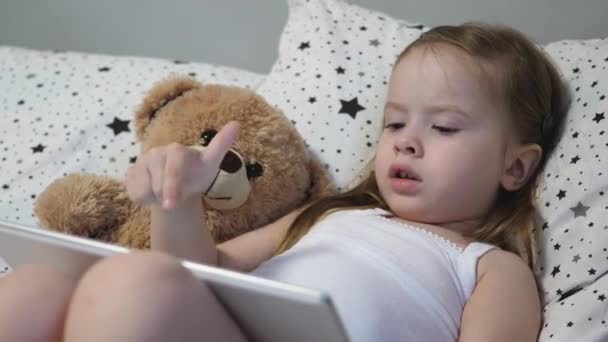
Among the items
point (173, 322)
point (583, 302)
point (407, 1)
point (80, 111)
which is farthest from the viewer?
point (407, 1)

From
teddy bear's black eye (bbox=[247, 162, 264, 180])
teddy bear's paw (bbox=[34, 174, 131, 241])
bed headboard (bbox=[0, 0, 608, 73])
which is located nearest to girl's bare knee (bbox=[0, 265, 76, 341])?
teddy bear's paw (bbox=[34, 174, 131, 241])

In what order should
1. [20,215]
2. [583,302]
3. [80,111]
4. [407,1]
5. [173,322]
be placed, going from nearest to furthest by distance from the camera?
1. [173,322]
2. [583,302]
3. [20,215]
4. [80,111]
5. [407,1]

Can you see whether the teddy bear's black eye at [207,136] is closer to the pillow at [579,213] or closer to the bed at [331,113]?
the bed at [331,113]

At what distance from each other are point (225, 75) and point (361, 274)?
64 cm

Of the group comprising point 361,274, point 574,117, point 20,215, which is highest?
point 574,117

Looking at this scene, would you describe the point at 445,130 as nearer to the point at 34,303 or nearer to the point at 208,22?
the point at 34,303

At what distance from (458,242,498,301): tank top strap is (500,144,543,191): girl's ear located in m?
0.12

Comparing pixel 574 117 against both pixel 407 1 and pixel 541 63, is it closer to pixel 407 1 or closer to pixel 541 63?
pixel 541 63

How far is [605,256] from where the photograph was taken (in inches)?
32.6

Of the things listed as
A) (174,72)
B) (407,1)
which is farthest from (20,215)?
(407,1)

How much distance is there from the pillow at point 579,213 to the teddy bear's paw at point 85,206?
0.57 meters

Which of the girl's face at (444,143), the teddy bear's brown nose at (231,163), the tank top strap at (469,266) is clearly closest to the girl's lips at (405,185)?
the girl's face at (444,143)

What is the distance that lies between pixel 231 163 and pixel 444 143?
0.28 meters

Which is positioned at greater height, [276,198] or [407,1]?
[407,1]
